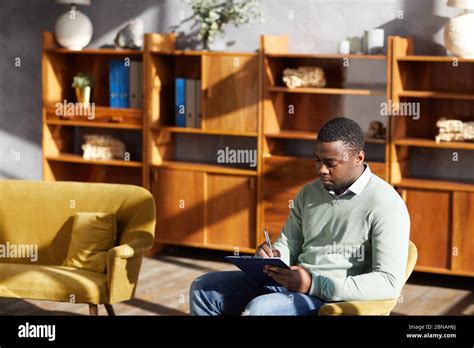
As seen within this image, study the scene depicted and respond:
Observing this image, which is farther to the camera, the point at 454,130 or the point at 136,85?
the point at 136,85

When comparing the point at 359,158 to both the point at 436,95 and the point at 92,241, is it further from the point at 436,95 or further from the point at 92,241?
→ the point at 436,95

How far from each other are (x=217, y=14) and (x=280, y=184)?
1301 millimetres

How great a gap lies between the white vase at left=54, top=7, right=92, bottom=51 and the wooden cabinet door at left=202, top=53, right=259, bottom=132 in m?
1.09

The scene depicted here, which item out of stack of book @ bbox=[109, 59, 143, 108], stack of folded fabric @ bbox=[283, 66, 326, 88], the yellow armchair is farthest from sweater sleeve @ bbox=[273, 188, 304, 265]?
stack of book @ bbox=[109, 59, 143, 108]

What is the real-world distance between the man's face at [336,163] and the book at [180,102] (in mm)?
3536

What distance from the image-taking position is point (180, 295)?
579 centimetres

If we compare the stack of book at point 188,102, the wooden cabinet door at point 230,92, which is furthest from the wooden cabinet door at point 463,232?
the stack of book at point 188,102

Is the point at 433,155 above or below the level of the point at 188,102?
below

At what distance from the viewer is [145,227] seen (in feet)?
16.0

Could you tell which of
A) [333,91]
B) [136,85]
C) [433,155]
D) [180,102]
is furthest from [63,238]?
[433,155]

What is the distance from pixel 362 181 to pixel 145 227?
6.19 feet

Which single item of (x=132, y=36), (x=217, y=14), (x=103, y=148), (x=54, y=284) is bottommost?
(x=54, y=284)

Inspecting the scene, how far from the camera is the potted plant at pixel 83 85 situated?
276 inches
